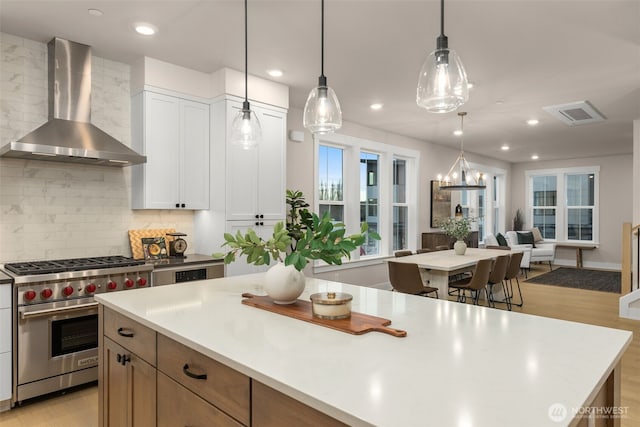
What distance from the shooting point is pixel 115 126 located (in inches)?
146

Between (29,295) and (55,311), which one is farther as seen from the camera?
(55,311)

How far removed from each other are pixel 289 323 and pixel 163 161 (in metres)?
2.68

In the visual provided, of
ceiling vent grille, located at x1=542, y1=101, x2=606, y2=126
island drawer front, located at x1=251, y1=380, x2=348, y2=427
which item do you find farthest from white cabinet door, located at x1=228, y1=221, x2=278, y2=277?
ceiling vent grille, located at x1=542, y1=101, x2=606, y2=126

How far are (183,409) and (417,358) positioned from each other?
83cm

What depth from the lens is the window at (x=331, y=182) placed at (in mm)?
5688

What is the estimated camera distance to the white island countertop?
87cm

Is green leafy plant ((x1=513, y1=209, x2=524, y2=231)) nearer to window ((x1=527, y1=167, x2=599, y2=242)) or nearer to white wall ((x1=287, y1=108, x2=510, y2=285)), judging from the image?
window ((x1=527, y1=167, x2=599, y2=242))

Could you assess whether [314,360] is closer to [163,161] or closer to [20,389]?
[20,389]

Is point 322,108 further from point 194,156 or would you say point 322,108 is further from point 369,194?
point 369,194

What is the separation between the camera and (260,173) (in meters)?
4.15

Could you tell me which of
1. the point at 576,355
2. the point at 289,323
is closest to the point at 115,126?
the point at 289,323

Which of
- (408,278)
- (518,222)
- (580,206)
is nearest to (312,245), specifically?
(408,278)

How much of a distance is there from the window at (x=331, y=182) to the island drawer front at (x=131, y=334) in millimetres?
3802

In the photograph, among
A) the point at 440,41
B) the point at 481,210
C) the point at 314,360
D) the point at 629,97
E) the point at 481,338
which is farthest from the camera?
the point at 481,210
